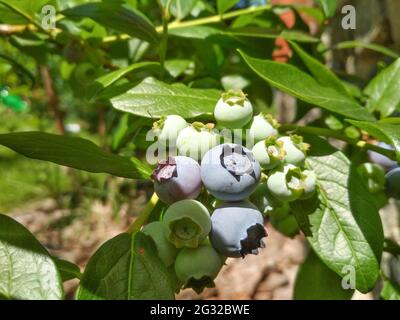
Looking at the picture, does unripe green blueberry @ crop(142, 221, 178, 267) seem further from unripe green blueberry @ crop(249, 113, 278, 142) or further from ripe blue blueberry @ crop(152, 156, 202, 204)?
unripe green blueberry @ crop(249, 113, 278, 142)

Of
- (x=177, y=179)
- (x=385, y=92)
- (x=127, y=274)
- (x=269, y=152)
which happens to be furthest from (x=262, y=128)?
(x=385, y=92)

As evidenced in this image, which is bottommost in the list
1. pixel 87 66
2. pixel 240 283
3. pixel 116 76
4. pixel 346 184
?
pixel 240 283

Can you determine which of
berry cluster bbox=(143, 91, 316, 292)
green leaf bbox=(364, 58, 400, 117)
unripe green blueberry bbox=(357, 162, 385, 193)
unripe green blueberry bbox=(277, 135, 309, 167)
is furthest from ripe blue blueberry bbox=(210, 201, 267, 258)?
green leaf bbox=(364, 58, 400, 117)

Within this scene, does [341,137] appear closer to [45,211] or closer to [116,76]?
[116,76]

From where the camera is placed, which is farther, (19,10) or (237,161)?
(19,10)

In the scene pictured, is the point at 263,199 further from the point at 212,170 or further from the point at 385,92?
the point at 385,92

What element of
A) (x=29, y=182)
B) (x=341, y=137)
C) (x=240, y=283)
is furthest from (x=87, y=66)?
(x=29, y=182)
